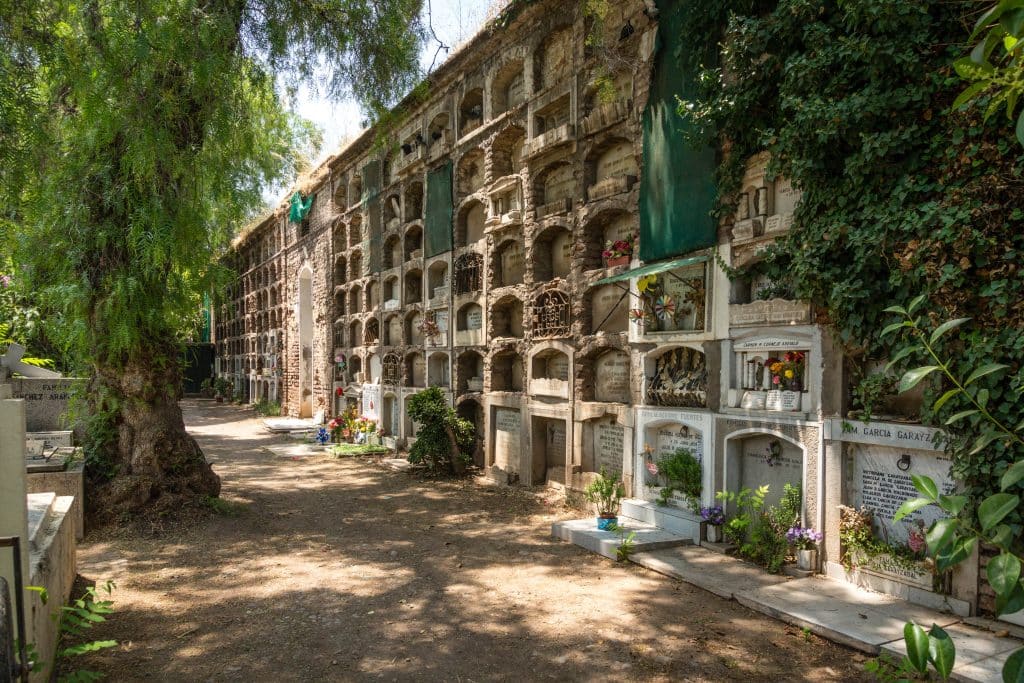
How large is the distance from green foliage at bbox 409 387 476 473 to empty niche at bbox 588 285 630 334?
334 cm

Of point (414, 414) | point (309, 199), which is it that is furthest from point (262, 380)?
point (414, 414)

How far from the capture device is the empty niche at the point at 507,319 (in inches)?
415

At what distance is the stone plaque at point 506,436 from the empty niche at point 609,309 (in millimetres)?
2198

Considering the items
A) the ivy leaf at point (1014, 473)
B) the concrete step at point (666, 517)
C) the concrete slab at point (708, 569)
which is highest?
the ivy leaf at point (1014, 473)

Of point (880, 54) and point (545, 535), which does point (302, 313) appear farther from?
point (880, 54)

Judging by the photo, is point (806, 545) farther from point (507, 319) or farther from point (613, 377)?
point (507, 319)

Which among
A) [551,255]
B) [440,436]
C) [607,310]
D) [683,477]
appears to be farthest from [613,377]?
[440,436]

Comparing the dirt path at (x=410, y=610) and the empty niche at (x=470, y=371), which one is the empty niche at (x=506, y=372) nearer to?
the empty niche at (x=470, y=371)

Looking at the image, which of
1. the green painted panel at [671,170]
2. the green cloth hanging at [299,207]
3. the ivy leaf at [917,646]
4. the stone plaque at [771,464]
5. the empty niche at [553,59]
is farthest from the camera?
the green cloth hanging at [299,207]

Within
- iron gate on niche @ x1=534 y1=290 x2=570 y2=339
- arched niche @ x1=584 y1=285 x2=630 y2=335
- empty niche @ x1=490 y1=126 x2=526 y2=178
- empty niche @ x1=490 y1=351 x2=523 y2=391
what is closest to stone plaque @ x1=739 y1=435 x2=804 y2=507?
arched niche @ x1=584 y1=285 x2=630 y2=335

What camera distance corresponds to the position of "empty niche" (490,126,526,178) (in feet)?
34.3

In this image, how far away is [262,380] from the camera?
2328cm


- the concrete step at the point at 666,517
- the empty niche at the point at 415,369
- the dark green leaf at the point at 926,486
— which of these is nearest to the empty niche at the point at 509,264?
the empty niche at the point at 415,369

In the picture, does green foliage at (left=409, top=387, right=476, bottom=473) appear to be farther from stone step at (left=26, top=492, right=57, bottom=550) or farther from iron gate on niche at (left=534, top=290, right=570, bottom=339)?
stone step at (left=26, top=492, right=57, bottom=550)
